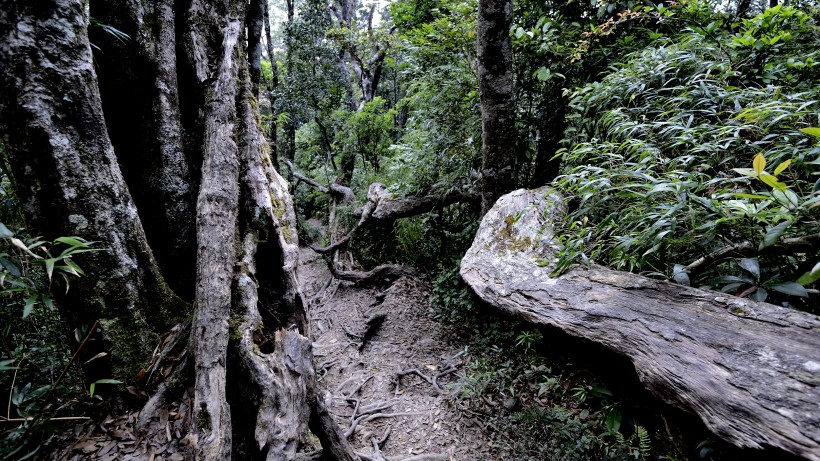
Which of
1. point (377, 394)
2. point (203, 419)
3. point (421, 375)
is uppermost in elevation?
point (203, 419)

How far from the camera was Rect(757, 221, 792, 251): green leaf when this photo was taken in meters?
1.36

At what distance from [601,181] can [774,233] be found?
→ 86cm

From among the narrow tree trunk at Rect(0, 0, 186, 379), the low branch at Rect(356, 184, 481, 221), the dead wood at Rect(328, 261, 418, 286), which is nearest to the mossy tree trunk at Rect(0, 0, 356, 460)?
the narrow tree trunk at Rect(0, 0, 186, 379)

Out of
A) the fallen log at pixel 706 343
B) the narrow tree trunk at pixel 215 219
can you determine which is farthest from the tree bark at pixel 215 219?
the fallen log at pixel 706 343

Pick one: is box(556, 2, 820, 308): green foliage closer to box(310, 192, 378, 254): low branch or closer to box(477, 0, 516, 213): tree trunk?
box(477, 0, 516, 213): tree trunk

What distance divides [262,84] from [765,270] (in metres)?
11.1

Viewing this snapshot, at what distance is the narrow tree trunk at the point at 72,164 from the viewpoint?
164 centimetres

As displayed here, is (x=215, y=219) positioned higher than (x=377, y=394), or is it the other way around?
(x=215, y=219)

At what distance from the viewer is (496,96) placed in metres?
3.86

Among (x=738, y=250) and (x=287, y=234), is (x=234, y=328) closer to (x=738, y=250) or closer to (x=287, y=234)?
(x=287, y=234)

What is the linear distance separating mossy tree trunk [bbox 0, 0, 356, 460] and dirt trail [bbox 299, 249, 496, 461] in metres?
1.10

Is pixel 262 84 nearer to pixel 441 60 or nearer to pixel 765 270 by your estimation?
pixel 441 60

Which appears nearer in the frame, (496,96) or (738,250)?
(738,250)

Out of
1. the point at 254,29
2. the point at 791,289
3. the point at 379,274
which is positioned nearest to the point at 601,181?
the point at 791,289
